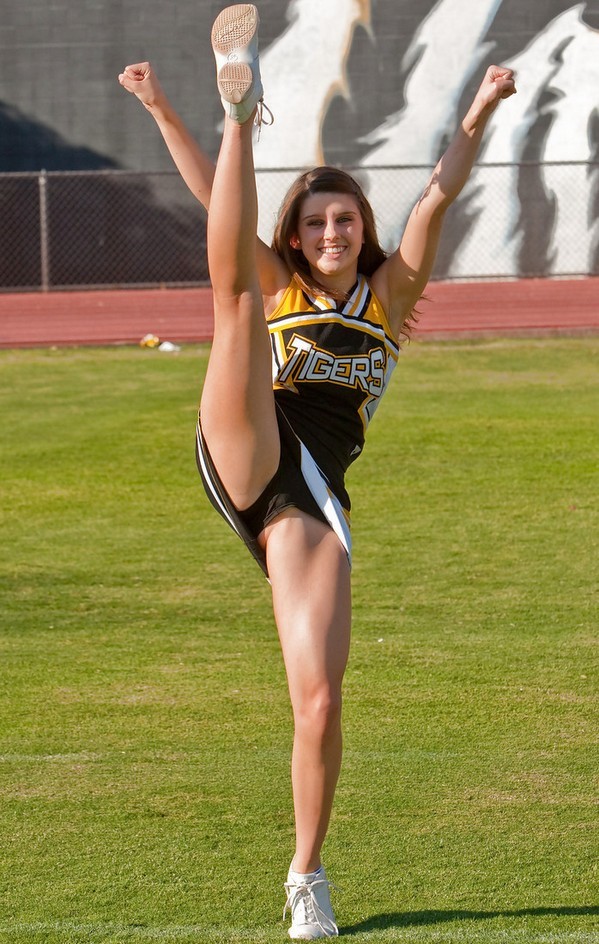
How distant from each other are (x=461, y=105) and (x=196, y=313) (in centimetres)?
707

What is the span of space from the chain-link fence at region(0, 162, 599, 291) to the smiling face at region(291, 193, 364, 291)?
66.5 ft

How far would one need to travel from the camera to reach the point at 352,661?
6.11 metres

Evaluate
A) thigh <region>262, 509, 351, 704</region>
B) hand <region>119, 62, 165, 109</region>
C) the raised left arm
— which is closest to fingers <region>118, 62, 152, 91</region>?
hand <region>119, 62, 165, 109</region>

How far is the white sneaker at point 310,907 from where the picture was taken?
354cm

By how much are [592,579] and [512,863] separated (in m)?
3.54

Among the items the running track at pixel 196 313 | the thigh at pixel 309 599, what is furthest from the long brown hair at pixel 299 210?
the running track at pixel 196 313

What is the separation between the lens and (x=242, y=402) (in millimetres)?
3504

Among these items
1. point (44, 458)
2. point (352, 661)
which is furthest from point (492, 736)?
point (44, 458)

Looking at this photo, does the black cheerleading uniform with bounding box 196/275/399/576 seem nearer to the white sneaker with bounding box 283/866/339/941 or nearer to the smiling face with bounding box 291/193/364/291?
the smiling face with bounding box 291/193/364/291

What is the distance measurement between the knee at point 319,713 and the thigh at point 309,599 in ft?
0.05

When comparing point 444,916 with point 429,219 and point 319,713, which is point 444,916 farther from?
point 429,219

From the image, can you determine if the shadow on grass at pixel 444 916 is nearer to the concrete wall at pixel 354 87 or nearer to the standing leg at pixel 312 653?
the standing leg at pixel 312 653

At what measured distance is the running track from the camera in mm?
19172

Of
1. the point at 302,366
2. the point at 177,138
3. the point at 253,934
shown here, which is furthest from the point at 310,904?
the point at 177,138
